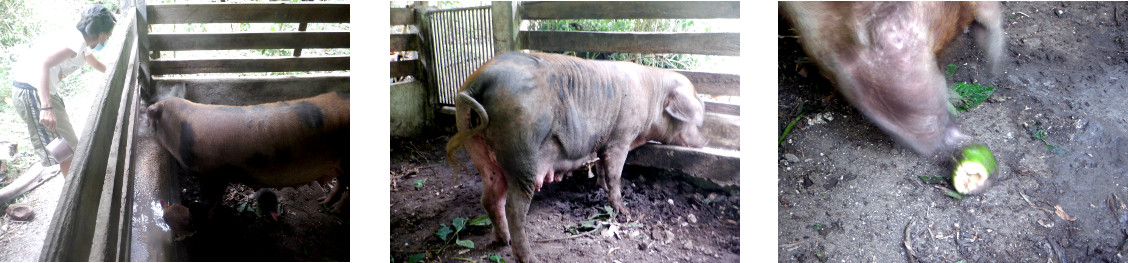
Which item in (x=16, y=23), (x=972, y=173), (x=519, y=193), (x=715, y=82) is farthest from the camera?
(x=972, y=173)

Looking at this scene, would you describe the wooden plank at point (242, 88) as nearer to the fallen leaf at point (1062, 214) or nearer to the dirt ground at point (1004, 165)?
the dirt ground at point (1004, 165)

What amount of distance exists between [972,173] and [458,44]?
1.68 m

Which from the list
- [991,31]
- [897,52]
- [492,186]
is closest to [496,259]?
[492,186]

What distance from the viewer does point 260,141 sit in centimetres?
166

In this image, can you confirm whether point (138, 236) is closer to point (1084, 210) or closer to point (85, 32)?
point (85, 32)

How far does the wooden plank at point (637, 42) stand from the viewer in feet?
5.54

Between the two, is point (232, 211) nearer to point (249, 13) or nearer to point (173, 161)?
point (173, 161)

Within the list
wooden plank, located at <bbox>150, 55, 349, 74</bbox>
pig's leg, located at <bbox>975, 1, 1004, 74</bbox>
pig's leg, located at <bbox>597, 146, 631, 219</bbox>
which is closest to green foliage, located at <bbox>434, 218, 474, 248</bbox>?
pig's leg, located at <bbox>597, 146, 631, 219</bbox>

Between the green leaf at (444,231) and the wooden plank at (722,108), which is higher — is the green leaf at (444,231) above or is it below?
below

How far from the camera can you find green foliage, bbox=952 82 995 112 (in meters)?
2.04

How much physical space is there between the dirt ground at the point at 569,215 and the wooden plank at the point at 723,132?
145mm

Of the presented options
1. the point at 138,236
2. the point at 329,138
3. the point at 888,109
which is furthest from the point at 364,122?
the point at 888,109

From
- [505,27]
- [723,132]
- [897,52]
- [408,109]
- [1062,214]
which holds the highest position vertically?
[505,27]

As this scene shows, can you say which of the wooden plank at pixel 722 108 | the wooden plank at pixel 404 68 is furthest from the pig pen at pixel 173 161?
the wooden plank at pixel 722 108
